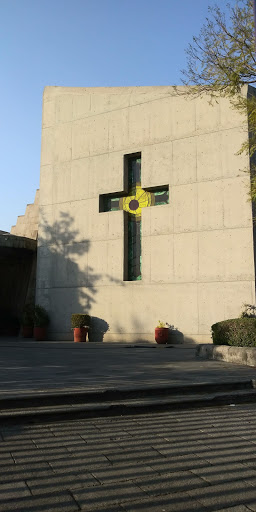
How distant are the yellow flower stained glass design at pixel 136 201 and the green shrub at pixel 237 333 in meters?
8.42

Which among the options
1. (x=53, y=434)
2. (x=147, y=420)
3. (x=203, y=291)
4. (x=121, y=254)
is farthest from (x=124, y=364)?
(x=121, y=254)

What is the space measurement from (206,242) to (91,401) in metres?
11.7

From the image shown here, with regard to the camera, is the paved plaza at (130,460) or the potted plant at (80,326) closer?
the paved plaza at (130,460)

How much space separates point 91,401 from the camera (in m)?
5.93

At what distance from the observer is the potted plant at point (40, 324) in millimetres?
19922

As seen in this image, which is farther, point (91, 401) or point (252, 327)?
point (252, 327)

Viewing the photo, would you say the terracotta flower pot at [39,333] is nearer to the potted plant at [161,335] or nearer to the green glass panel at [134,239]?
the green glass panel at [134,239]

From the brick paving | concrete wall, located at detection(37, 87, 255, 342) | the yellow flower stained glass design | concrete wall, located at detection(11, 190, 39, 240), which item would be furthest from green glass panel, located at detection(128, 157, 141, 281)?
the brick paving

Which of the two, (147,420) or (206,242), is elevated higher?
(206,242)

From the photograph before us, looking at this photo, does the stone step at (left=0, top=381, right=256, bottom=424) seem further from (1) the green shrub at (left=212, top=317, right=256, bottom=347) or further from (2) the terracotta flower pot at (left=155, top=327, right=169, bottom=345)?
(2) the terracotta flower pot at (left=155, top=327, right=169, bottom=345)

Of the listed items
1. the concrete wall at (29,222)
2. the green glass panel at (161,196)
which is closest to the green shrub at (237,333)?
the green glass panel at (161,196)

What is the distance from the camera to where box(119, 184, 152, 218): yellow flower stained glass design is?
62.0 ft

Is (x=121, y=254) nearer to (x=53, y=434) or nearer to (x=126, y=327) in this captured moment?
(x=126, y=327)

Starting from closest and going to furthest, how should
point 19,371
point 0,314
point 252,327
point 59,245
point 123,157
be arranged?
1. point 19,371
2. point 252,327
3. point 123,157
4. point 59,245
5. point 0,314
